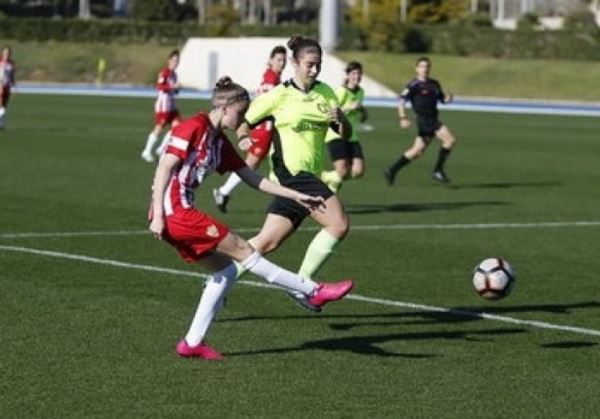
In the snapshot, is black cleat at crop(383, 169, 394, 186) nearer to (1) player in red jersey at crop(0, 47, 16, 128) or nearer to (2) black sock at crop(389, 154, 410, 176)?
(2) black sock at crop(389, 154, 410, 176)

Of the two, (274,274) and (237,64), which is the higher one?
(274,274)

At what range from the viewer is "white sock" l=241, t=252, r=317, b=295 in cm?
1088

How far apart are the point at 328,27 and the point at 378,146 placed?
34564 mm

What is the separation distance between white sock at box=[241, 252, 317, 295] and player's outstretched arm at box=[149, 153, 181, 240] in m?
0.77

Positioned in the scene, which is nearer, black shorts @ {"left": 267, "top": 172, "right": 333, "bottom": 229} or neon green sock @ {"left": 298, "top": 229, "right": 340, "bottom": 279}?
black shorts @ {"left": 267, "top": 172, "right": 333, "bottom": 229}

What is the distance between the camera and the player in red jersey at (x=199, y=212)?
10.5 meters

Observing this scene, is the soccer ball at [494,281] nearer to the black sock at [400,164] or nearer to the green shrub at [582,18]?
the black sock at [400,164]

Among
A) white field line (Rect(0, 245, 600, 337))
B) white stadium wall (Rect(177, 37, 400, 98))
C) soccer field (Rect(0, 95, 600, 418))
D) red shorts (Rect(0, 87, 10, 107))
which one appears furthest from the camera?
white stadium wall (Rect(177, 37, 400, 98))

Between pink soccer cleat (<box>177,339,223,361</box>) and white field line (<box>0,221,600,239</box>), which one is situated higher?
pink soccer cleat (<box>177,339,223,361</box>)

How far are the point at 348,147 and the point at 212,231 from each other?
1064 centimetres

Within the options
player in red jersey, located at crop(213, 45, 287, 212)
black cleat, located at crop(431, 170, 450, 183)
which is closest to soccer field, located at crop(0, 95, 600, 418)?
player in red jersey, located at crop(213, 45, 287, 212)

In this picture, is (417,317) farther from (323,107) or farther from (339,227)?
(323,107)

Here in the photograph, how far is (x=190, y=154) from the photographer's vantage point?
1057 centimetres

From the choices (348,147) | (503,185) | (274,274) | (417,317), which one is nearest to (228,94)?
(274,274)
